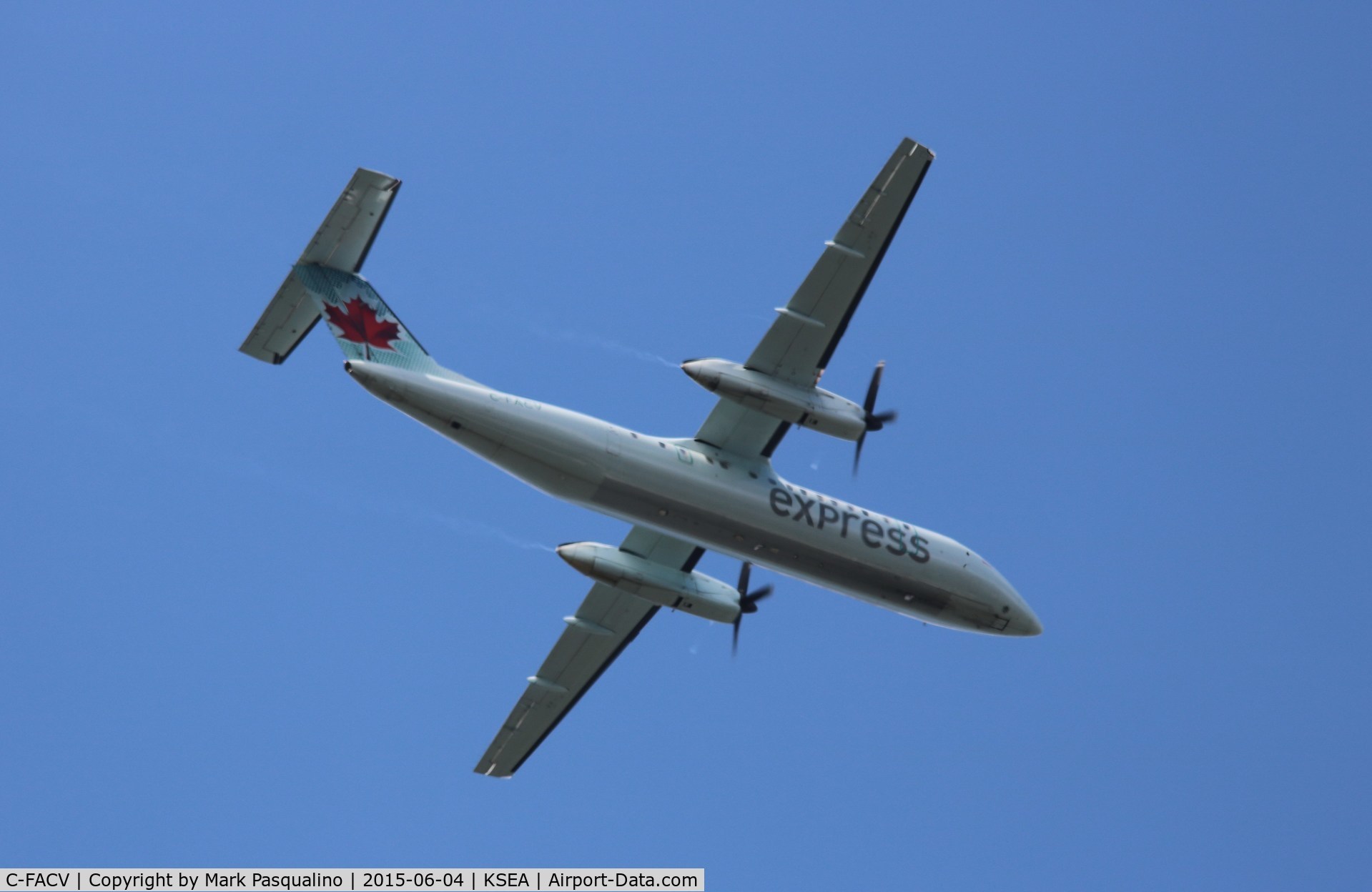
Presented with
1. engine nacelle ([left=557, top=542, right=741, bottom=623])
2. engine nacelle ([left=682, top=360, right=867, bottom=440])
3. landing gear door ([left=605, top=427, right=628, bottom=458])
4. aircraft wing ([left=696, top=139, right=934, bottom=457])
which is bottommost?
landing gear door ([left=605, top=427, right=628, bottom=458])

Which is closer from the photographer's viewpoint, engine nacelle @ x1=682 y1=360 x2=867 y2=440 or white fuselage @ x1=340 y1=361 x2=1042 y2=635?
white fuselage @ x1=340 y1=361 x2=1042 y2=635

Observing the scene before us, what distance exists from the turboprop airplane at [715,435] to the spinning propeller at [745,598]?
0.25 feet

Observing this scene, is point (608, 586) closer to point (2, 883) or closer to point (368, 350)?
point (368, 350)

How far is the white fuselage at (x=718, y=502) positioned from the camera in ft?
86.3

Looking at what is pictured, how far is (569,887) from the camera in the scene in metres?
27.9

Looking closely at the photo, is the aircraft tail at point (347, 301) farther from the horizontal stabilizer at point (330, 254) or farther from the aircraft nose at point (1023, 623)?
the aircraft nose at point (1023, 623)

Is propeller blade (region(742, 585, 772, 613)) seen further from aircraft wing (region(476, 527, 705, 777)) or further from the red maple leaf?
the red maple leaf

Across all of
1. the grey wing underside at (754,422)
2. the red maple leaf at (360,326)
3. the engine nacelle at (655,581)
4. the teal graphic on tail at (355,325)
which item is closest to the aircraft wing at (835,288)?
the grey wing underside at (754,422)

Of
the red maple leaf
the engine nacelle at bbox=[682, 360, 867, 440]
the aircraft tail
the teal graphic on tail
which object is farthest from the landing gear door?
the red maple leaf

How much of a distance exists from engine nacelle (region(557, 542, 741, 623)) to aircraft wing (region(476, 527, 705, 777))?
511 mm

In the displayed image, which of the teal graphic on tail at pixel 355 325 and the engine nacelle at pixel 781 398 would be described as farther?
the engine nacelle at pixel 781 398

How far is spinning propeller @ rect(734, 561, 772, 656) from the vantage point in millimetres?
32125

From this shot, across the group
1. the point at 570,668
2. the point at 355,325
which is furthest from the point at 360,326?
the point at 570,668

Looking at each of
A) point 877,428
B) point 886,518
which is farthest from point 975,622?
point 877,428
